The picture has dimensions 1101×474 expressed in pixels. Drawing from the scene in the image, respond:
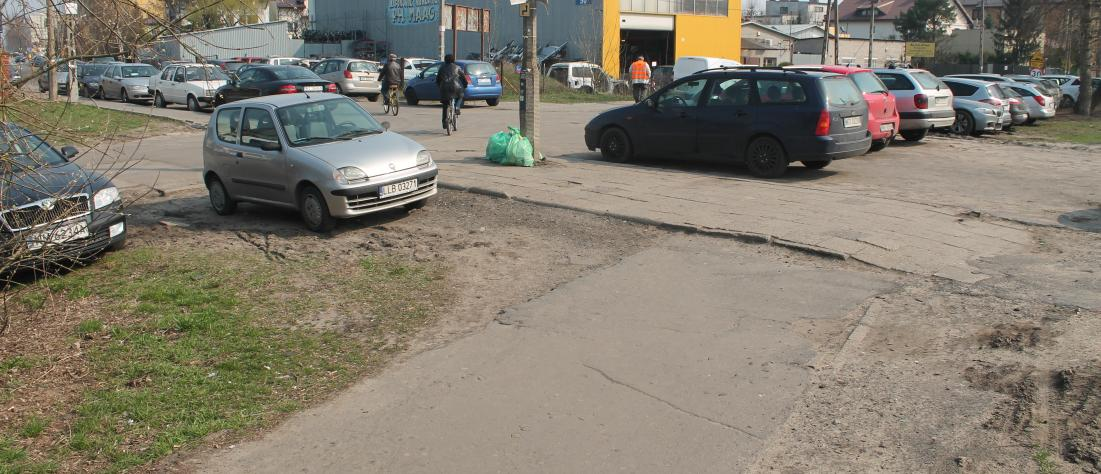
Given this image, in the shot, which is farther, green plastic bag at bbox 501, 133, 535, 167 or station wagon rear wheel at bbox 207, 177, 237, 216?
green plastic bag at bbox 501, 133, 535, 167

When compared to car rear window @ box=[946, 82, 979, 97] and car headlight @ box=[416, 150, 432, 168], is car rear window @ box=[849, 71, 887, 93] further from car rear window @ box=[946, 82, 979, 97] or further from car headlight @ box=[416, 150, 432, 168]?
car headlight @ box=[416, 150, 432, 168]

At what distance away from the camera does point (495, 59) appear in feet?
178

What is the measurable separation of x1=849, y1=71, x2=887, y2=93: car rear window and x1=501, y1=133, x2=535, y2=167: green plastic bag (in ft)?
18.9

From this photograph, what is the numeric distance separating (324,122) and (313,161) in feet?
3.08

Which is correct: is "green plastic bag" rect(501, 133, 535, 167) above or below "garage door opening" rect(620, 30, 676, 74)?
below

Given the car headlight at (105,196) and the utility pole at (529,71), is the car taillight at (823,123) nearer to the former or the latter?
the utility pole at (529,71)

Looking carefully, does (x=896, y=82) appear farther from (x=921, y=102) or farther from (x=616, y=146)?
(x=616, y=146)

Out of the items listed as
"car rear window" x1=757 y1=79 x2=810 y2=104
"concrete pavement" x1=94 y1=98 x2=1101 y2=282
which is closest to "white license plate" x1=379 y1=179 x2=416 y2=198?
"concrete pavement" x1=94 y1=98 x2=1101 y2=282

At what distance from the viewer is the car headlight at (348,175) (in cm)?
1027

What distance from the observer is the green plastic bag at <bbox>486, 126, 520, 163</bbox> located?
48.3ft

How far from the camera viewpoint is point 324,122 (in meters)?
11.2

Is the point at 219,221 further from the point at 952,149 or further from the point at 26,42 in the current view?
the point at 952,149

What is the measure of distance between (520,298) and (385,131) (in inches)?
183

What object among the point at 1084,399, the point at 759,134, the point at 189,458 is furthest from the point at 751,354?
the point at 759,134
